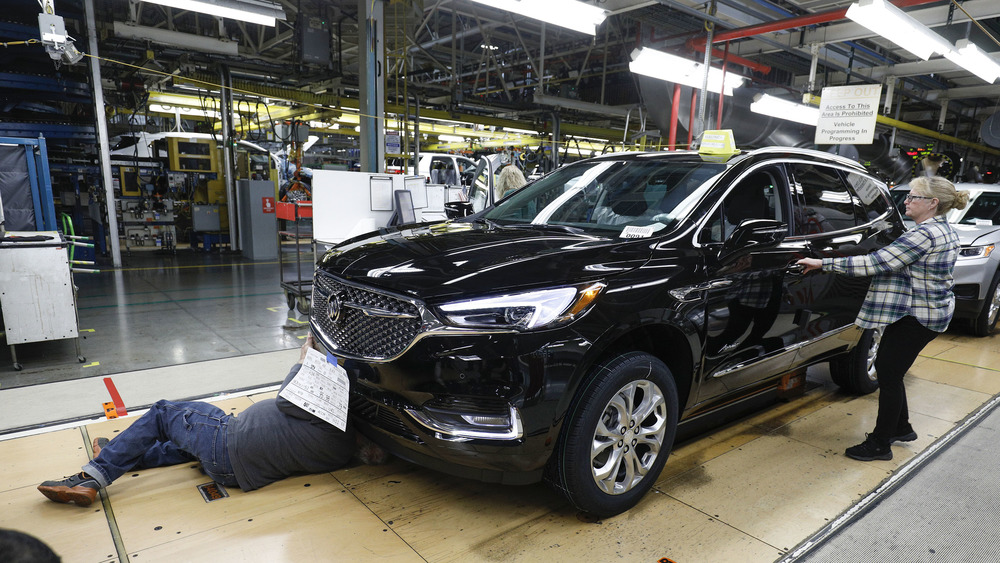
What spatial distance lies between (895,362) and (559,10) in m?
3.89

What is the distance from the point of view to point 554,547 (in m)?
2.38

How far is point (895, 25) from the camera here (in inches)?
218

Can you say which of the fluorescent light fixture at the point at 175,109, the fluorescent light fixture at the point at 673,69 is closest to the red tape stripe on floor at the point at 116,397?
the fluorescent light fixture at the point at 673,69

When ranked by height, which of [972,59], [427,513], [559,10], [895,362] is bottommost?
[427,513]

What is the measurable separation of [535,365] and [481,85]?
14860 mm

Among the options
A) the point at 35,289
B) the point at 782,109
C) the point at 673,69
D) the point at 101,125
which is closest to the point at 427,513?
the point at 35,289

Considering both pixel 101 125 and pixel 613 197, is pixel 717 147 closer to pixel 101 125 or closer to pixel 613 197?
pixel 613 197

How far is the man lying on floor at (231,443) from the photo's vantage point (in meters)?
2.58

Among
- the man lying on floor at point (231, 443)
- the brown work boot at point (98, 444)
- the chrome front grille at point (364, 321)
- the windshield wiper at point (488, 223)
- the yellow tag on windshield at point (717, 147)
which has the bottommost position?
the brown work boot at point (98, 444)

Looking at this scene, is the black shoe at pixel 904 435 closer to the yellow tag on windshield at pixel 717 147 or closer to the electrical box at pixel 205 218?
the yellow tag on windshield at pixel 717 147

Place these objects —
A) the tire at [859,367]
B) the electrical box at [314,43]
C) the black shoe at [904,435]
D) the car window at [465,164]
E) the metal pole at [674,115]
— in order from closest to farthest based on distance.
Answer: the black shoe at [904,435] < the tire at [859,367] < the metal pole at [674,115] < the electrical box at [314,43] < the car window at [465,164]

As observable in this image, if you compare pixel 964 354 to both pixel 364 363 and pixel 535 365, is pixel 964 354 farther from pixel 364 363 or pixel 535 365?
pixel 364 363

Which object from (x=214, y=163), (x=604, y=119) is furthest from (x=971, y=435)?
(x=604, y=119)

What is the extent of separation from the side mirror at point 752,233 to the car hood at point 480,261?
0.52 m
